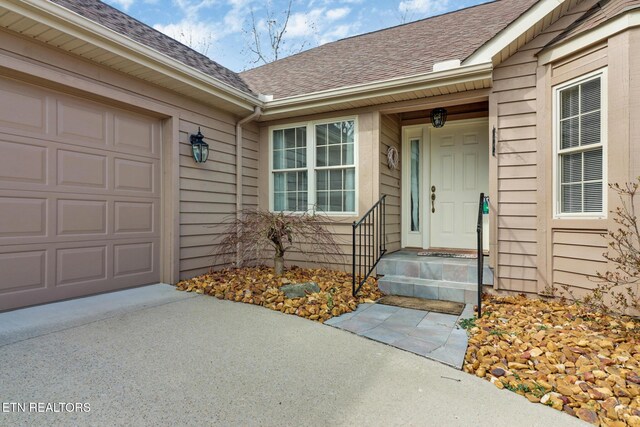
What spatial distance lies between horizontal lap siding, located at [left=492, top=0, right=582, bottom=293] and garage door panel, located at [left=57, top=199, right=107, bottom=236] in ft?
15.1

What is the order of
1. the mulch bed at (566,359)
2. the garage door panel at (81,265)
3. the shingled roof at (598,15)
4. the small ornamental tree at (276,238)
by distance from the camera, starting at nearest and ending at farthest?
the mulch bed at (566,359), the shingled roof at (598,15), the garage door panel at (81,265), the small ornamental tree at (276,238)

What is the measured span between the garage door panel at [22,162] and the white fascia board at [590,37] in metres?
5.34

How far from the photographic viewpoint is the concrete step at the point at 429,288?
150 inches

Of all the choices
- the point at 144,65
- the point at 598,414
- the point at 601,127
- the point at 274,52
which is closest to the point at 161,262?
the point at 144,65

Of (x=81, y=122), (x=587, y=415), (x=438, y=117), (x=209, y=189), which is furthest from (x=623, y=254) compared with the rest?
(x=81, y=122)

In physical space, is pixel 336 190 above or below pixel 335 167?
below

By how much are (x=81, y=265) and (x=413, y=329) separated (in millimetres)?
3448

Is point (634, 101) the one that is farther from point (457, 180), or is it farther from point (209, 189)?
point (209, 189)

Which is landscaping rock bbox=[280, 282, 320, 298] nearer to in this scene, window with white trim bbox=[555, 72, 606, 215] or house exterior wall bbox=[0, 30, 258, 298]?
house exterior wall bbox=[0, 30, 258, 298]

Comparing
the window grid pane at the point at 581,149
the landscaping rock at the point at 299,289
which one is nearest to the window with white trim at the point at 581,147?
the window grid pane at the point at 581,149

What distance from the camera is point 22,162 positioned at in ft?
10.6

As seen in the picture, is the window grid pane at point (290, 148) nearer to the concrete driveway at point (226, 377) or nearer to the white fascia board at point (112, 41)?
the white fascia board at point (112, 41)

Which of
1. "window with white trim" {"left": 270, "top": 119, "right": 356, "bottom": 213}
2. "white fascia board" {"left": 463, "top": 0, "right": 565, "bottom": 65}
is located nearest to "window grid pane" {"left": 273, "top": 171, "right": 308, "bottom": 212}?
"window with white trim" {"left": 270, "top": 119, "right": 356, "bottom": 213}

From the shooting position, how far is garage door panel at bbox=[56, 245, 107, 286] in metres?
3.49
